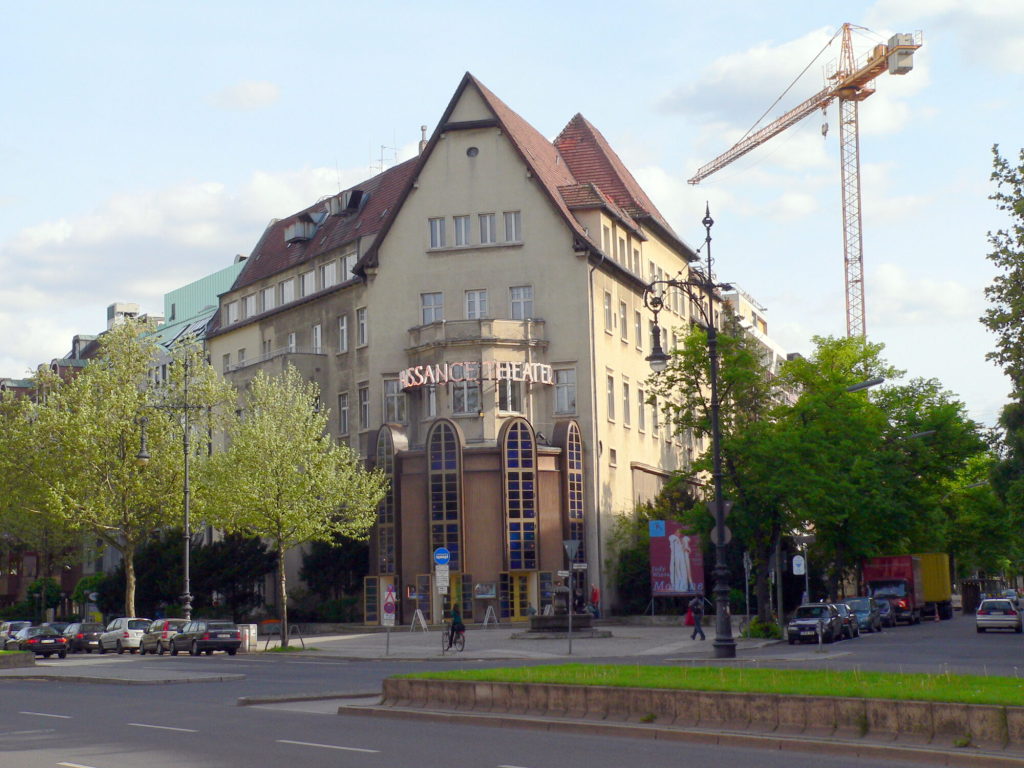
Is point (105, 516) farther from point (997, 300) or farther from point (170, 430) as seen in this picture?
point (997, 300)

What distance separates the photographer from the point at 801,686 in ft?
56.2

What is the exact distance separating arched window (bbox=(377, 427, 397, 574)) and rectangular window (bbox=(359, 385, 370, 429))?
4883 mm

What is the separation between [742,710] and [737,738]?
692 millimetres

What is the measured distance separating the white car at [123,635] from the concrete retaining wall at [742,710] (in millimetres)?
33513

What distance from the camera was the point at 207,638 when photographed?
4753cm

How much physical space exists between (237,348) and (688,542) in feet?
110

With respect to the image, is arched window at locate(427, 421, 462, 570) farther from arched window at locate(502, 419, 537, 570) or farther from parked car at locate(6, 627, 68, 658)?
parked car at locate(6, 627, 68, 658)

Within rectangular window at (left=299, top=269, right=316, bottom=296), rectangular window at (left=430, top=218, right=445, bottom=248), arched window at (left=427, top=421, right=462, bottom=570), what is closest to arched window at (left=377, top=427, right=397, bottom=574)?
arched window at (left=427, top=421, right=462, bottom=570)

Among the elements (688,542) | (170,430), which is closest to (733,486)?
(688,542)

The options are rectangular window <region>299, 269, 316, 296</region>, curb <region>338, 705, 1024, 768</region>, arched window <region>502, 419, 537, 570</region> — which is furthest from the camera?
rectangular window <region>299, 269, 316, 296</region>

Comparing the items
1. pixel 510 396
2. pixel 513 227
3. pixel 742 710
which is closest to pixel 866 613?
pixel 510 396

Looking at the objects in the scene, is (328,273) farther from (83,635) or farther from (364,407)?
(83,635)

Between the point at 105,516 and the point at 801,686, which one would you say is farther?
the point at 105,516

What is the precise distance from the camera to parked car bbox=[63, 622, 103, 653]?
54.6 meters
